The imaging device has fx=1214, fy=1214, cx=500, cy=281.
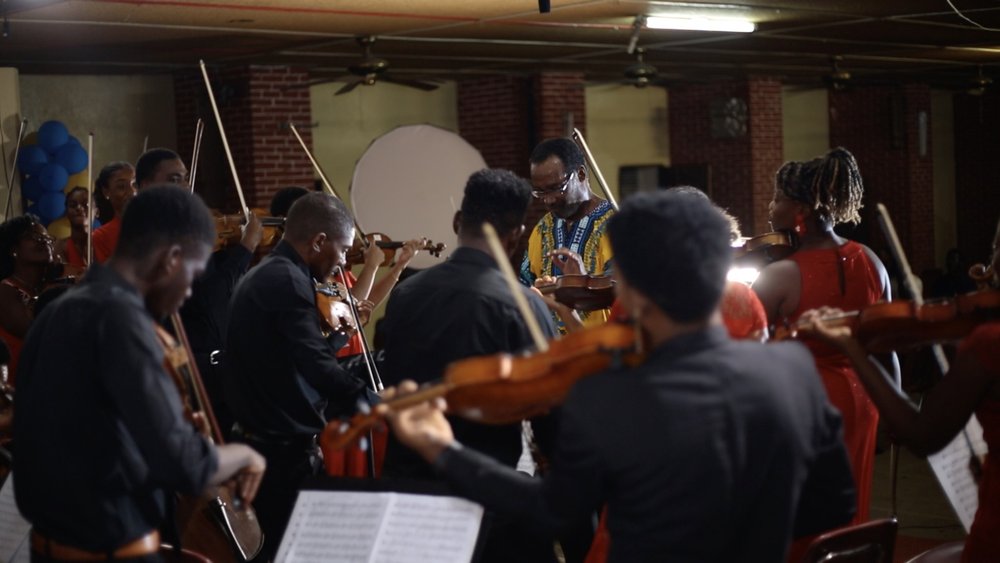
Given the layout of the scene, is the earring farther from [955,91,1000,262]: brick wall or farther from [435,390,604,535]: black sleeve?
[955,91,1000,262]: brick wall

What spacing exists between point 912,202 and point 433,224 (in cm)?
745

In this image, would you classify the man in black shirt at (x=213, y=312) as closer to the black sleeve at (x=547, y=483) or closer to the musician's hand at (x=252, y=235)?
the musician's hand at (x=252, y=235)

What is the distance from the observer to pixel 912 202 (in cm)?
1652

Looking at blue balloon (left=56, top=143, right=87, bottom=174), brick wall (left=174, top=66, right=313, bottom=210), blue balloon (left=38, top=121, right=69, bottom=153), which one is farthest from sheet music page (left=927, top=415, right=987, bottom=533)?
brick wall (left=174, top=66, right=313, bottom=210)

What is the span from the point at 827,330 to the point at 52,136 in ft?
26.0

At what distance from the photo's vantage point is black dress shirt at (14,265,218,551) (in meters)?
2.46

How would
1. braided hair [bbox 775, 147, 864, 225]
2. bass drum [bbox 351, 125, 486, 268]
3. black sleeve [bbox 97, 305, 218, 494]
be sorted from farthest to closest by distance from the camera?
bass drum [bbox 351, 125, 486, 268] → braided hair [bbox 775, 147, 864, 225] → black sleeve [bbox 97, 305, 218, 494]

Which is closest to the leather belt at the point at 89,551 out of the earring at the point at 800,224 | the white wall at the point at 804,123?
the earring at the point at 800,224

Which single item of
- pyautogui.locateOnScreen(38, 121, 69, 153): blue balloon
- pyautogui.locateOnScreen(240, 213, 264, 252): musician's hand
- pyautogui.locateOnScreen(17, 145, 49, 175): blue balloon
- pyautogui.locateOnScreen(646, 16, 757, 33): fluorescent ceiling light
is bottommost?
pyautogui.locateOnScreen(240, 213, 264, 252): musician's hand

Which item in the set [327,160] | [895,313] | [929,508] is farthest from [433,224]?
[895,313]

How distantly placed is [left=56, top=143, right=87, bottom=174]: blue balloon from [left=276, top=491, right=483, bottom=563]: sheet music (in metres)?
7.16

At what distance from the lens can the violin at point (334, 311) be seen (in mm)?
4785

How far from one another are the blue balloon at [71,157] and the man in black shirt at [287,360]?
5.68 meters

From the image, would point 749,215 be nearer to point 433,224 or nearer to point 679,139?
point 679,139
